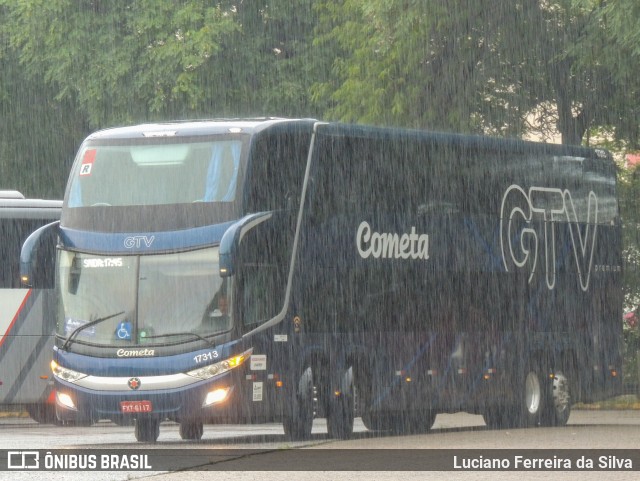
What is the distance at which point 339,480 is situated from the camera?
14820 mm

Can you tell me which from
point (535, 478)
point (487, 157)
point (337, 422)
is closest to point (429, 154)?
point (487, 157)

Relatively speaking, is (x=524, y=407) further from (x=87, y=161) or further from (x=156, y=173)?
(x=87, y=161)

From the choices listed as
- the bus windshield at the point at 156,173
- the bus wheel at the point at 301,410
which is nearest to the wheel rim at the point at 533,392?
the bus wheel at the point at 301,410

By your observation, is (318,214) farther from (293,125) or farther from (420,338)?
(420,338)

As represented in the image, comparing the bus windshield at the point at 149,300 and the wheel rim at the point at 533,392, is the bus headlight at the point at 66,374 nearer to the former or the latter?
the bus windshield at the point at 149,300

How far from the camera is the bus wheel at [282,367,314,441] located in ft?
70.0

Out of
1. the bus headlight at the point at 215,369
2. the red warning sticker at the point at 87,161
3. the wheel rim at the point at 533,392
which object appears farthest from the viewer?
the wheel rim at the point at 533,392

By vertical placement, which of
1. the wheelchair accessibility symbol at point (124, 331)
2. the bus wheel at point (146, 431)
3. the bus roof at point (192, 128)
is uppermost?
the bus roof at point (192, 128)

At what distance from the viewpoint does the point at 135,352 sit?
20.7 meters

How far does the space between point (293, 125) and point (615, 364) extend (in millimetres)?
7846

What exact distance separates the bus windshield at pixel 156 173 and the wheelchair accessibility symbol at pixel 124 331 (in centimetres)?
143

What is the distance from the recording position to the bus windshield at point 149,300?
2069 cm

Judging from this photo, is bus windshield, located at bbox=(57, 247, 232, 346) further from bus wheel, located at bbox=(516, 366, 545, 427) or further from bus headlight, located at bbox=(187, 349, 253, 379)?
bus wheel, located at bbox=(516, 366, 545, 427)

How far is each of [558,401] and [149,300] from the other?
7494 mm
